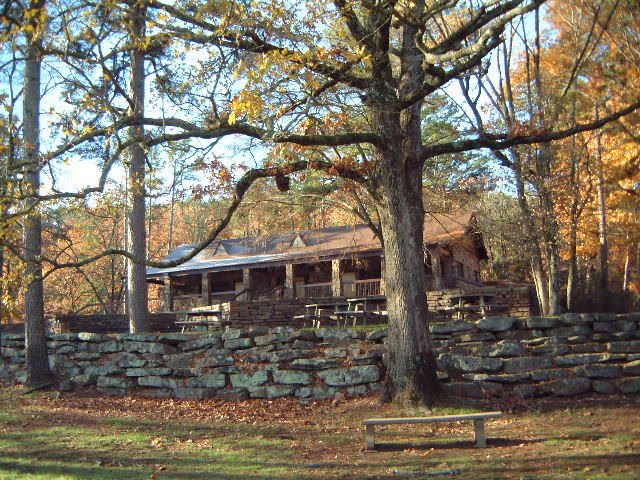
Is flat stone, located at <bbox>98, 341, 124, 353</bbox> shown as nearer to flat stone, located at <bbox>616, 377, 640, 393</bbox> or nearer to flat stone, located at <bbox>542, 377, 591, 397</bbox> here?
flat stone, located at <bbox>542, 377, 591, 397</bbox>

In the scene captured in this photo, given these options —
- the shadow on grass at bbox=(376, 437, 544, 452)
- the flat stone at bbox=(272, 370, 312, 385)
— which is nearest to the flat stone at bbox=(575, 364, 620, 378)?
the shadow on grass at bbox=(376, 437, 544, 452)

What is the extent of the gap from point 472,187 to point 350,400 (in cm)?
749

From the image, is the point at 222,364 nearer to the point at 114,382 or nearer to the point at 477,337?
the point at 114,382

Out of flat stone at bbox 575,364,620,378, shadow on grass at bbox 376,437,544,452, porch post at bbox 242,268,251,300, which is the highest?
porch post at bbox 242,268,251,300

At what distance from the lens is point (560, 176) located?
52.4 ft

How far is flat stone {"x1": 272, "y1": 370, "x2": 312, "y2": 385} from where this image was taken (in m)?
11.0

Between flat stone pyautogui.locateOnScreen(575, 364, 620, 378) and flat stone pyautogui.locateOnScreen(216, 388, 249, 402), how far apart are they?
5682mm

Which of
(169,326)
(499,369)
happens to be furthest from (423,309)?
(169,326)

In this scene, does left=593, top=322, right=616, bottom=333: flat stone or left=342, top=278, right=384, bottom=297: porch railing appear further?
left=342, top=278, right=384, bottom=297: porch railing

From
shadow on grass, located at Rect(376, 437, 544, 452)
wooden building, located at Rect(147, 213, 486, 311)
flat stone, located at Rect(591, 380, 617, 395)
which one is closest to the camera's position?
shadow on grass, located at Rect(376, 437, 544, 452)

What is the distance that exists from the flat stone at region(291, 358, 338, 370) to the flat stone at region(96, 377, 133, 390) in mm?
3529

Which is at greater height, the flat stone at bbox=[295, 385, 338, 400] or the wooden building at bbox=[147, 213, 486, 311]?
the wooden building at bbox=[147, 213, 486, 311]

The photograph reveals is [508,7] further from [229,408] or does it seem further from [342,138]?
[229,408]

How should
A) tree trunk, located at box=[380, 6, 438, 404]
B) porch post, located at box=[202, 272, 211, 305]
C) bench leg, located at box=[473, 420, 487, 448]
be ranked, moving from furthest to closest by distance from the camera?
porch post, located at box=[202, 272, 211, 305] < tree trunk, located at box=[380, 6, 438, 404] < bench leg, located at box=[473, 420, 487, 448]
